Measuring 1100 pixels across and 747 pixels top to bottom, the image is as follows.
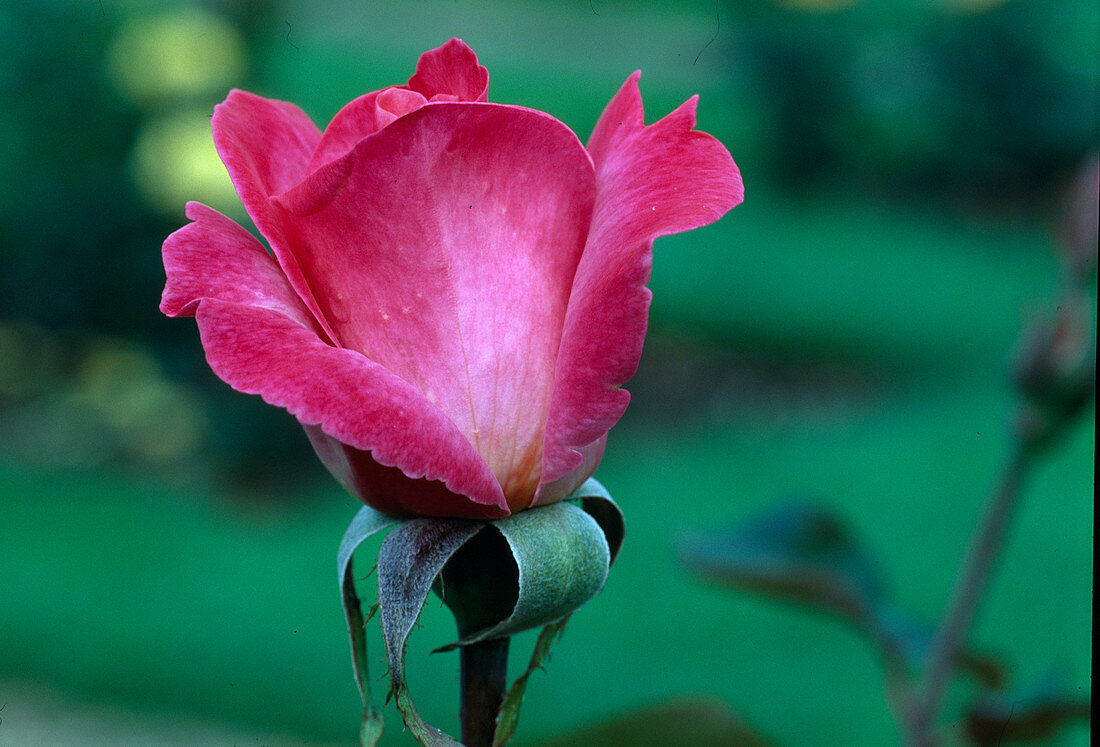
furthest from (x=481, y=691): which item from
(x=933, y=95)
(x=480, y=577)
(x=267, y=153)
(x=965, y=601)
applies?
(x=933, y=95)

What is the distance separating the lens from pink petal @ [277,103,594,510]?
19cm

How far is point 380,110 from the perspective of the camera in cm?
19

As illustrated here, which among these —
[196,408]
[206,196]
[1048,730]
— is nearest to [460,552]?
[1048,730]

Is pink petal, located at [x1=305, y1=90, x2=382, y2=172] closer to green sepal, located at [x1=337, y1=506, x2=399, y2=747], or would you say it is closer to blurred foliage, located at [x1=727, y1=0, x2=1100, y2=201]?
green sepal, located at [x1=337, y1=506, x2=399, y2=747]

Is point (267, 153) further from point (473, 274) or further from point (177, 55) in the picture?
point (177, 55)

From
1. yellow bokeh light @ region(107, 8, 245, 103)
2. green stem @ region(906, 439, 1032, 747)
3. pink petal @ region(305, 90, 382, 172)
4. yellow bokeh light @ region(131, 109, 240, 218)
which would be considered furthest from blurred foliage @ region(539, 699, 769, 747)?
yellow bokeh light @ region(107, 8, 245, 103)

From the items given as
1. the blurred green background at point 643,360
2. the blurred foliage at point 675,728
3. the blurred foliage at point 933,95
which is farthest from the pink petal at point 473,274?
the blurred foliage at point 933,95

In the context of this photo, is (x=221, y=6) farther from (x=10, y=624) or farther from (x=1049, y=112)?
(x=1049, y=112)

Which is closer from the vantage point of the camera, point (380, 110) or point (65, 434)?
point (380, 110)

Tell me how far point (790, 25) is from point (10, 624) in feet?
5.12

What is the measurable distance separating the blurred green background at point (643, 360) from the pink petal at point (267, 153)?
809 mm

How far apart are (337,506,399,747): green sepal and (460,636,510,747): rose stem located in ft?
0.06

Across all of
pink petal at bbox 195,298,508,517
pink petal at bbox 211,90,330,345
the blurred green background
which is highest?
pink petal at bbox 211,90,330,345

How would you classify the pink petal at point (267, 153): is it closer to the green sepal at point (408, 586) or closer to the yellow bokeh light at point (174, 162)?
the green sepal at point (408, 586)
